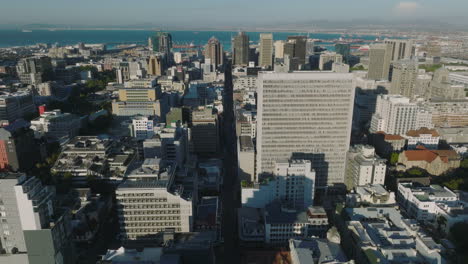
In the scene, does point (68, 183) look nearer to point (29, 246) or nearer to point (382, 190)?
point (29, 246)

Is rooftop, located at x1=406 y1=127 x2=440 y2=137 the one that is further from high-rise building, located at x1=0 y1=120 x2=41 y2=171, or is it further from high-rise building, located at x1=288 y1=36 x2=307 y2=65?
high-rise building, located at x1=288 y1=36 x2=307 y2=65

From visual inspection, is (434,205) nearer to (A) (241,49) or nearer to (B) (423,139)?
(B) (423,139)

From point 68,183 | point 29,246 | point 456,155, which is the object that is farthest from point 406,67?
point 29,246

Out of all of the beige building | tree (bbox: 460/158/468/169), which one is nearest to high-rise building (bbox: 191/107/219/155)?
the beige building

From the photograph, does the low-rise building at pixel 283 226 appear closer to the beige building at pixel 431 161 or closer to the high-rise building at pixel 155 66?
the beige building at pixel 431 161

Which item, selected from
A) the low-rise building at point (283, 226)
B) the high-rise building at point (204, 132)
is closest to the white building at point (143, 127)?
the high-rise building at point (204, 132)

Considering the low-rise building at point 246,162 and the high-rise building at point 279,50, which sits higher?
the high-rise building at point 279,50

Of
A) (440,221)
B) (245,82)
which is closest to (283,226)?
(440,221)
